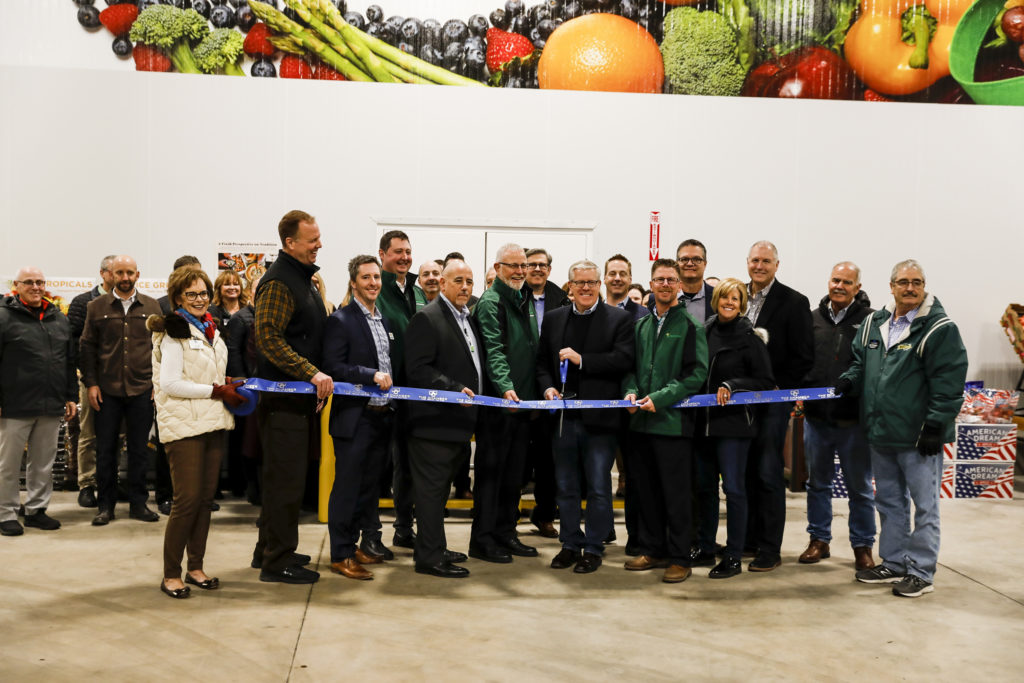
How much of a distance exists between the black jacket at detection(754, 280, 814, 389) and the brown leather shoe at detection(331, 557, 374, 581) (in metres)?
2.63

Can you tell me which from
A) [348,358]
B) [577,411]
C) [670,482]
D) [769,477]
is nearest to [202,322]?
[348,358]

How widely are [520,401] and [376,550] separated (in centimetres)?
124

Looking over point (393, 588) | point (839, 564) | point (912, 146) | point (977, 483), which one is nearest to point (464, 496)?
point (393, 588)

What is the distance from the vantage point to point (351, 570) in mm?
4730

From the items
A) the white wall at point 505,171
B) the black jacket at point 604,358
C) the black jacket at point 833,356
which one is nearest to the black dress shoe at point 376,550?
the black jacket at point 604,358

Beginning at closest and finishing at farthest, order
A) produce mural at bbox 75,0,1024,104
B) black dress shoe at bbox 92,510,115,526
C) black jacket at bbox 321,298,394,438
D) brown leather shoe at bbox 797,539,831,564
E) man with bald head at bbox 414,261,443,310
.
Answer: black jacket at bbox 321,298,394,438, brown leather shoe at bbox 797,539,831,564, man with bald head at bbox 414,261,443,310, black dress shoe at bbox 92,510,115,526, produce mural at bbox 75,0,1024,104

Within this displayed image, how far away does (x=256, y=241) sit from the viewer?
8969mm

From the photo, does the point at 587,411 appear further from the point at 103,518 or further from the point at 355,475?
the point at 103,518

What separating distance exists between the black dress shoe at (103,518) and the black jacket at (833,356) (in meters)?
4.69

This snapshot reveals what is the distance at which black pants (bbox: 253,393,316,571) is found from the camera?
444 cm

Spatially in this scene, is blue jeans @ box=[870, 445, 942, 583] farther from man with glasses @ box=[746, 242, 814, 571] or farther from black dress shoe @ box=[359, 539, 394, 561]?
black dress shoe @ box=[359, 539, 394, 561]

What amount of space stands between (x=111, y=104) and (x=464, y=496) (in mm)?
5580

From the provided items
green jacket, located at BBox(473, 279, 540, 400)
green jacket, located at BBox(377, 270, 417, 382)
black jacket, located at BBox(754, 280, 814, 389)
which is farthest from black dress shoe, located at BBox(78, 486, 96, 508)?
black jacket, located at BBox(754, 280, 814, 389)

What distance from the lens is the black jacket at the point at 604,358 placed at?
16.0ft
